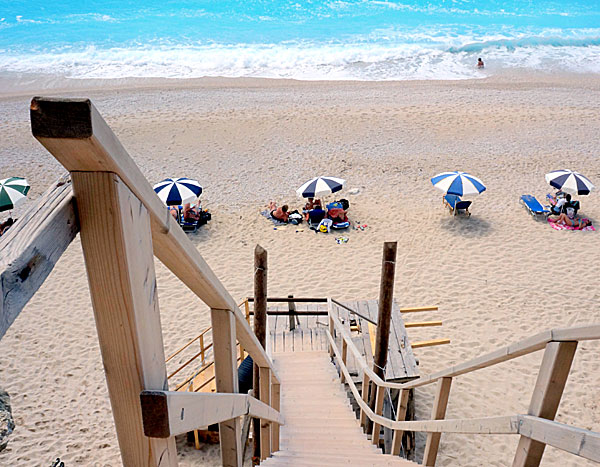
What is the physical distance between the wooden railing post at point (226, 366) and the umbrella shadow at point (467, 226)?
1083 centimetres

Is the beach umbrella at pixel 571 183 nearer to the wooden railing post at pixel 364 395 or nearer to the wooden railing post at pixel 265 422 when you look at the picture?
the wooden railing post at pixel 364 395

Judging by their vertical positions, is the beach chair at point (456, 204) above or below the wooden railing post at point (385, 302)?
below

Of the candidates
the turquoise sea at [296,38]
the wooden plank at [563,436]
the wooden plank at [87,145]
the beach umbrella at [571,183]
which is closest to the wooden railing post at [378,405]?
the wooden plank at [563,436]

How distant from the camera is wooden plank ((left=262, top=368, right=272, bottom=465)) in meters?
3.70

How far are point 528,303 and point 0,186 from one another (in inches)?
467

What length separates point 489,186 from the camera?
47.7 feet

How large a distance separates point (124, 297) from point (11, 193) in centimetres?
1234

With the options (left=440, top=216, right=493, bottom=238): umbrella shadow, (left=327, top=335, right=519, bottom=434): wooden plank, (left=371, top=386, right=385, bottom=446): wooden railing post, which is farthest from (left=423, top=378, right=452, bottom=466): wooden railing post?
(left=440, top=216, right=493, bottom=238): umbrella shadow

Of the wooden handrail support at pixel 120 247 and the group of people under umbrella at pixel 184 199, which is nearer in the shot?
the wooden handrail support at pixel 120 247

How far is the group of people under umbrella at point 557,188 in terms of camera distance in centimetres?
1205

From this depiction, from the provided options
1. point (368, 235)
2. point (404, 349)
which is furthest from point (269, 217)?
point (404, 349)

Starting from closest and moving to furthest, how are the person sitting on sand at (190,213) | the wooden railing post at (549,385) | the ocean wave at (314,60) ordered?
the wooden railing post at (549,385)
the person sitting on sand at (190,213)
the ocean wave at (314,60)

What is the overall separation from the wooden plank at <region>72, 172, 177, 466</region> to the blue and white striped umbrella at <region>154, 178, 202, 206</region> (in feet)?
35.4

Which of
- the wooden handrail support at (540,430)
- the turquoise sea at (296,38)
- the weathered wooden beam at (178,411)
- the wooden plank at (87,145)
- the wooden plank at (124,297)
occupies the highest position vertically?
the turquoise sea at (296,38)
